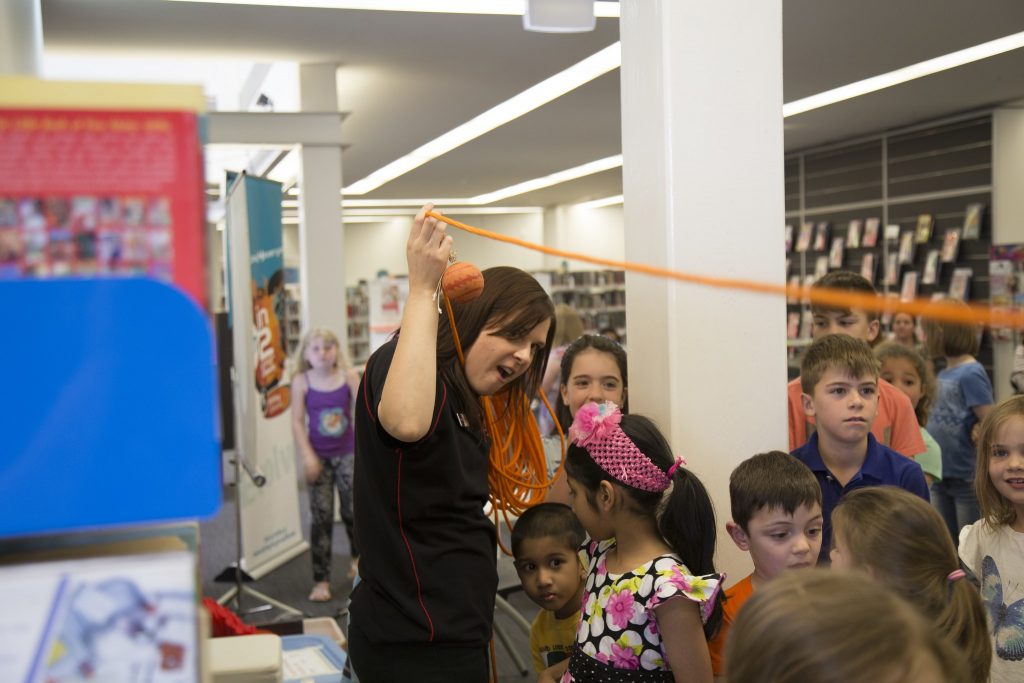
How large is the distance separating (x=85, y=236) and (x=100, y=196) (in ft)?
0.10

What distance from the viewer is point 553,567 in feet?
8.26

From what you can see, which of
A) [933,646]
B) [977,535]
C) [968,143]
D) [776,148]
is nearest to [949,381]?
[977,535]

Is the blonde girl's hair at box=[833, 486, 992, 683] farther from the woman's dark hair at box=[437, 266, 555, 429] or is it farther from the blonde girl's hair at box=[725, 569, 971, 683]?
the woman's dark hair at box=[437, 266, 555, 429]

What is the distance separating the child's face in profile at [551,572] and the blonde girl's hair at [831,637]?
136cm

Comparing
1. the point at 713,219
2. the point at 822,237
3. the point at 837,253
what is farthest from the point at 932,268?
the point at 713,219

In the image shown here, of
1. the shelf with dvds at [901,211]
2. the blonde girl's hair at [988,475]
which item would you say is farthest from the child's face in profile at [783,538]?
the shelf with dvds at [901,211]

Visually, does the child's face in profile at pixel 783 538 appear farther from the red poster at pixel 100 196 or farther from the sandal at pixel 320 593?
the sandal at pixel 320 593

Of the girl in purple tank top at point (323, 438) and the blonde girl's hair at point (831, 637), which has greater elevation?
the blonde girl's hair at point (831, 637)

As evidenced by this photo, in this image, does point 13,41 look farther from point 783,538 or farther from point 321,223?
point 321,223

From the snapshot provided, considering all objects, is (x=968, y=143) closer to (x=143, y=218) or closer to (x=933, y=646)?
(x=933, y=646)

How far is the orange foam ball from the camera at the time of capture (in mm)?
1726

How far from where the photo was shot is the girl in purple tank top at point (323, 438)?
5488 millimetres

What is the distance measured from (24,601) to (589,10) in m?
2.42

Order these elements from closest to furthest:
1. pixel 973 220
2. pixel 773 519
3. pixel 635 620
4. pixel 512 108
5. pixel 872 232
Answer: pixel 635 620 < pixel 773 519 < pixel 512 108 < pixel 973 220 < pixel 872 232
